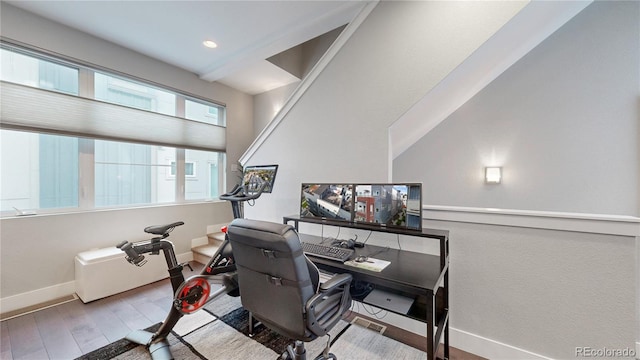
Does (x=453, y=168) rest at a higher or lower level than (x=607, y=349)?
higher

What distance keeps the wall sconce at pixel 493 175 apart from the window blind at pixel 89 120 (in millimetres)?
4077

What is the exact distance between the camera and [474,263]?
172 cm

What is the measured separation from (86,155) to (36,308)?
163 cm

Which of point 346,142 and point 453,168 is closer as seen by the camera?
point 346,142

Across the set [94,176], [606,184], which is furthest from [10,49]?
[606,184]

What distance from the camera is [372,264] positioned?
59.6 inches

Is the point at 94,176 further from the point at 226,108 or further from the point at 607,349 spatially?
A: the point at 607,349

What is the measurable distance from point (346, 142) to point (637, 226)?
183 centimetres

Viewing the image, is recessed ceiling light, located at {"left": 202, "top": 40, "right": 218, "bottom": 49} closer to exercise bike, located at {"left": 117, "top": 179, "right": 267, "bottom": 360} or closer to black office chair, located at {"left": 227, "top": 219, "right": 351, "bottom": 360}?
exercise bike, located at {"left": 117, "top": 179, "right": 267, "bottom": 360}

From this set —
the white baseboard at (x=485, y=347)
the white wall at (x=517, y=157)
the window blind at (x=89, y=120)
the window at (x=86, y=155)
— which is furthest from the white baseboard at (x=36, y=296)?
the white baseboard at (x=485, y=347)

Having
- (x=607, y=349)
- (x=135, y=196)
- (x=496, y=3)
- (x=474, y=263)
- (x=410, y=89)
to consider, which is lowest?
(x=607, y=349)

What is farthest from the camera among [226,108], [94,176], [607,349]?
[226,108]

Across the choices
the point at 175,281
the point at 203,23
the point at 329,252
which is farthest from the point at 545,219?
the point at 203,23

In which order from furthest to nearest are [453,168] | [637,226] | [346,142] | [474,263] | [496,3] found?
1. [453,168]
2. [346,142]
3. [474,263]
4. [496,3]
5. [637,226]
